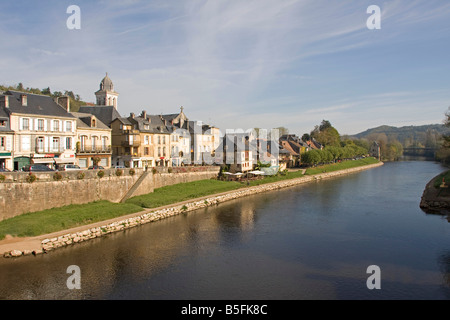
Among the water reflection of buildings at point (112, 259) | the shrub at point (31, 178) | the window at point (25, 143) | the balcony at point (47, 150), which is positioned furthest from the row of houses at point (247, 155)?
the shrub at point (31, 178)

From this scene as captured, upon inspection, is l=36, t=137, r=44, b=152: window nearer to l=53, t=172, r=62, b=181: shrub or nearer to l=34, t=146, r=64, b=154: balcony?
l=34, t=146, r=64, b=154: balcony

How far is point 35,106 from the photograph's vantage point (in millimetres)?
33500

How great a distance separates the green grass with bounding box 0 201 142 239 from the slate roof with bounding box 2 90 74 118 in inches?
437

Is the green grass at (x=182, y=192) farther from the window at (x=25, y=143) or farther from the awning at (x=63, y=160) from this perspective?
the window at (x=25, y=143)

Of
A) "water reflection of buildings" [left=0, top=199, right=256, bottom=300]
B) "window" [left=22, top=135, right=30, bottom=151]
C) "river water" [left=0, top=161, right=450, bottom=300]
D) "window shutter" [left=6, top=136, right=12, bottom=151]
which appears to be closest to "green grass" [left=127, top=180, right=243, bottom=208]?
"river water" [left=0, top=161, right=450, bottom=300]

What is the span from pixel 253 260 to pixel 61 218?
1423 centimetres

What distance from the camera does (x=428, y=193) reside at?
1572 inches

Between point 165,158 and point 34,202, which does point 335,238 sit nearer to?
point 34,202

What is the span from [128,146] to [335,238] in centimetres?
2894

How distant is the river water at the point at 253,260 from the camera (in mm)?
16500

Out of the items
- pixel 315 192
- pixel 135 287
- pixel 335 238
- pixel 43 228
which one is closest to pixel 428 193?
pixel 315 192

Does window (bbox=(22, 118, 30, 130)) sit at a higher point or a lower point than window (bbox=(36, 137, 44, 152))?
higher

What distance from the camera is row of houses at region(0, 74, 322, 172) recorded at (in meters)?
31.6

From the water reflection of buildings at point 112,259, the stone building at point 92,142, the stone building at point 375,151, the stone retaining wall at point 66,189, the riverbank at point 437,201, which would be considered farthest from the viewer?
the stone building at point 375,151
